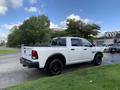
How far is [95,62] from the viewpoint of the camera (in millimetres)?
10867

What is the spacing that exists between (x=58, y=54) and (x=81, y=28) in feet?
102

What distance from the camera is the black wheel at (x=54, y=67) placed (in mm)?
8203

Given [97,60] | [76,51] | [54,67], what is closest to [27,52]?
[54,67]

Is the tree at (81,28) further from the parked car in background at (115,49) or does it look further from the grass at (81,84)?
the grass at (81,84)

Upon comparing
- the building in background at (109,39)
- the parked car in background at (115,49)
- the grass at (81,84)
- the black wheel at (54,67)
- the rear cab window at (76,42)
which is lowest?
the grass at (81,84)

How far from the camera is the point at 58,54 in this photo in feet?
27.8

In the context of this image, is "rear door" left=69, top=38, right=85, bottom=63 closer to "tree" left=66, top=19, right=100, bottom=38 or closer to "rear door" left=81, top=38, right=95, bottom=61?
"rear door" left=81, top=38, right=95, bottom=61

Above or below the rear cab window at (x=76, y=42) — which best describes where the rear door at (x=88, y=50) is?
below

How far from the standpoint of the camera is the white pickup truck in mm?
7789

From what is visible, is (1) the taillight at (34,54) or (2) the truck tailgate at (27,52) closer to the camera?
(1) the taillight at (34,54)

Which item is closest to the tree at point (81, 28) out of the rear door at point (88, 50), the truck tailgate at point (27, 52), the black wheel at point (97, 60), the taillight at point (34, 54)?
the black wheel at point (97, 60)

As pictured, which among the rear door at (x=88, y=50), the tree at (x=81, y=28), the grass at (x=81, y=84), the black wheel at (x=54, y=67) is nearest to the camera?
the grass at (x=81, y=84)

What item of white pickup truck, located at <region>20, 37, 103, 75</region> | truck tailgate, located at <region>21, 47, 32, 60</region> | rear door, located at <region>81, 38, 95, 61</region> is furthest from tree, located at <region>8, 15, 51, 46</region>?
truck tailgate, located at <region>21, 47, 32, 60</region>

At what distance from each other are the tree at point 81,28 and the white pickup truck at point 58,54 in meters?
28.4
